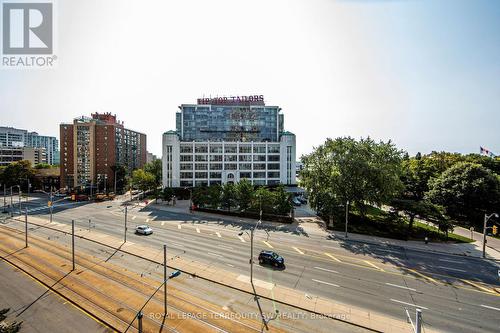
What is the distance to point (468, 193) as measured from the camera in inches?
2124

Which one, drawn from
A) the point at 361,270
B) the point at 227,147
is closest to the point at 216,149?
the point at 227,147

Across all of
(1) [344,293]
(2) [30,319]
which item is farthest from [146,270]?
(1) [344,293]

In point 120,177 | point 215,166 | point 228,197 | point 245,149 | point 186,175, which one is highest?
point 245,149

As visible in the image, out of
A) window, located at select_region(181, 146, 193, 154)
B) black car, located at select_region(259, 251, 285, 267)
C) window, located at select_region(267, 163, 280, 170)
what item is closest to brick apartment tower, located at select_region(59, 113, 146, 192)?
window, located at select_region(181, 146, 193, 154)

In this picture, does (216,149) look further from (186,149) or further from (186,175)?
(186,175)

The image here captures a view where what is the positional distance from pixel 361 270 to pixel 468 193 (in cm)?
4480

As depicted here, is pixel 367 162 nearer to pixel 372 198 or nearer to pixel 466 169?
pixel 372 198

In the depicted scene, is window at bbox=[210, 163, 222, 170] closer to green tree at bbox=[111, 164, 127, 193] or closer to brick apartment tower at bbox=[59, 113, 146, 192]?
green tree at bbox=[111, 164, 127, 193]

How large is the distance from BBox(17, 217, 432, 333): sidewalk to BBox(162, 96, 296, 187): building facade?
54133 mm

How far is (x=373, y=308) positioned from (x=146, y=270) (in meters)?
24.6

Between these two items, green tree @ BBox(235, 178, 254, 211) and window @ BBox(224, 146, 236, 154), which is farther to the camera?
window @ BBox(224, 146, 236, 154)

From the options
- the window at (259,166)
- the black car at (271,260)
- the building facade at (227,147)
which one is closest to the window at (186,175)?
the building facade at (227,147)

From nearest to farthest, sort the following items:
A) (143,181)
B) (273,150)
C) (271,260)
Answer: (271,260) → (143,181) → (273,150)

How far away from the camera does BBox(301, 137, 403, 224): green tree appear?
4575 centimetres
